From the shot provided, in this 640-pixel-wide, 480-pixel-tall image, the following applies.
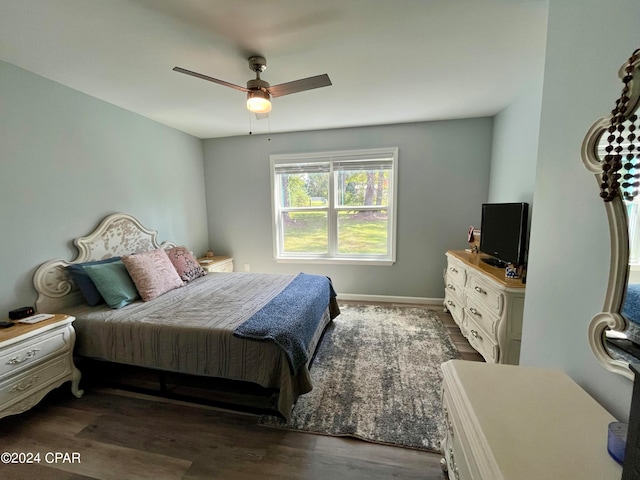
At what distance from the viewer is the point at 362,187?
3.73m

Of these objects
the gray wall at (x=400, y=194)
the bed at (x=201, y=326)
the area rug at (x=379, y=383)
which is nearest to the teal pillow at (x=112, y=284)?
the bed at (x=201, y=326)

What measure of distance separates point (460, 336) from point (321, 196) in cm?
256

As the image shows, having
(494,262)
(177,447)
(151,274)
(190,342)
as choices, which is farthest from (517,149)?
(151,274)

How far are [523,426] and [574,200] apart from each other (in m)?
0.92

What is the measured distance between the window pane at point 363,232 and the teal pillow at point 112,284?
8.70ft

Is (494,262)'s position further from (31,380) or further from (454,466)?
(31,380)

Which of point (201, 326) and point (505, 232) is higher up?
point (505, 232)

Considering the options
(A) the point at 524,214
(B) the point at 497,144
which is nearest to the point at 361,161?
(B) the point at 497,144

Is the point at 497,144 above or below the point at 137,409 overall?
above

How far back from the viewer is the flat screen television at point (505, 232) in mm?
2111

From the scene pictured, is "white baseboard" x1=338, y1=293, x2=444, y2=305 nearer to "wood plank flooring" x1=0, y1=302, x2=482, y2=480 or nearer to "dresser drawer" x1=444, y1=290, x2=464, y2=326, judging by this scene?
"dresser drawer" x1=444, y1=290, x2=464, y2=326

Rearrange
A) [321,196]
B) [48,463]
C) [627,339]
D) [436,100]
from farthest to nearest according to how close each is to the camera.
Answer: [321,196] < [436,100] < [48,463] < [627,339]

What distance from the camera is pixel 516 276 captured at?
199cm

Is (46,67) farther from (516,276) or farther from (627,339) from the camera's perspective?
(516,276)
